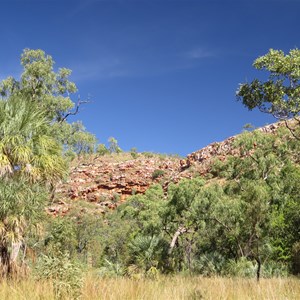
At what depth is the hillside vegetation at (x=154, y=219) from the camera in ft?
24.5

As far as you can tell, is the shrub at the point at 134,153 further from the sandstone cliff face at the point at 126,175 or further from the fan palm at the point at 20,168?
the fan palm at the point at 20,168

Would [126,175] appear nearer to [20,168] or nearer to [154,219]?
[154,219]

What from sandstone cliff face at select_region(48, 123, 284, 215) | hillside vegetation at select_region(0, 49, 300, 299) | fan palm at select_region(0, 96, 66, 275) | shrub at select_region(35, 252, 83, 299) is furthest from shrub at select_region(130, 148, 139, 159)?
shrub at select_region(35, 252, 83, 299)

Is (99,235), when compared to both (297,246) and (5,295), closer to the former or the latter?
(297,246)

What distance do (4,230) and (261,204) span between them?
8.38 meters

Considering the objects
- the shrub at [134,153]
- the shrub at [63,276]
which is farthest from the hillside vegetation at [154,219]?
the shrub at [134,153]

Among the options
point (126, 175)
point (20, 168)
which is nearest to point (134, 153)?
point (126, 175)

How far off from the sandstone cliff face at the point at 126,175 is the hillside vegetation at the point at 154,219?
1153cm

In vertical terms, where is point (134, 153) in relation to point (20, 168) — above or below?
above

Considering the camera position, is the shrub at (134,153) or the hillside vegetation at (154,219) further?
the shrub at (134,153)

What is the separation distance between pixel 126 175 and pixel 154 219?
160 ft

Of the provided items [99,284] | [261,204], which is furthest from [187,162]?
[99,284]

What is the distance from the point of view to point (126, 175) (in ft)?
242

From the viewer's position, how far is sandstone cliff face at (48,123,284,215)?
2547 inches
